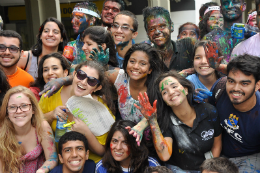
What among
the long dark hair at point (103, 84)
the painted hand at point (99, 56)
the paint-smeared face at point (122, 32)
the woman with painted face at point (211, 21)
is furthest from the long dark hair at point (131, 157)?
the woman with painted face at point (211, 21)

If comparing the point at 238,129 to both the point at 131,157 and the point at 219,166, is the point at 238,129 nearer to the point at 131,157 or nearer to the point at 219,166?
the point at 219,166

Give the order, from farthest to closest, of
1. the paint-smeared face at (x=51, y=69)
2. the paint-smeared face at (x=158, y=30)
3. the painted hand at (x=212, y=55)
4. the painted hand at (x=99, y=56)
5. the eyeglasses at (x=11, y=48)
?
the paint-smeared face at (x=158, y=30) < the eyeglasses at (x=11, y=48) < the paint-smeared face at (x=51, y=69) < the painted hand at (x=99, y=56) < the painted hand at (x=212, y=55)

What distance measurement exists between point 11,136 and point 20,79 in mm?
1058

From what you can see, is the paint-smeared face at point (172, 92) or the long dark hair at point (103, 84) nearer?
the paint-smeared face at point (172, 92)

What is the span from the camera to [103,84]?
3.34 m

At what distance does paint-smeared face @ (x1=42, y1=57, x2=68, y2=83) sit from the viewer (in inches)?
142

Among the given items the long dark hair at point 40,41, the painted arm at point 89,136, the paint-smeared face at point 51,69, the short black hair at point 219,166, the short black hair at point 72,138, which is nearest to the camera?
the short black hair at point 219,166

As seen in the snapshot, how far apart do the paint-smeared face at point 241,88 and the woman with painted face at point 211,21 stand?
262 centimetres

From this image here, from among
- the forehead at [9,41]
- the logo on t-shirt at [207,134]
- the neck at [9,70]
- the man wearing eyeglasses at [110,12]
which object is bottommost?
the logo on t-shirt at [207,134]

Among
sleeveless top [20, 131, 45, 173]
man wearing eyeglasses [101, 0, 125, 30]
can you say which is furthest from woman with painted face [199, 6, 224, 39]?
sleeveless top [20, 131, 45, 173]

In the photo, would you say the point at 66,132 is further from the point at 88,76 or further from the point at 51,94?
the point at 88,76

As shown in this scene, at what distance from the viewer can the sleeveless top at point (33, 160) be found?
9.86 feet

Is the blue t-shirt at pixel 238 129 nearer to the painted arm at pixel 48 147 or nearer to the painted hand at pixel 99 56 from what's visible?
the painted hand at pixel 99 56

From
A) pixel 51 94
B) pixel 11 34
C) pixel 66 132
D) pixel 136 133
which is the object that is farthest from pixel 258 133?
pixel 11 34
